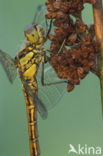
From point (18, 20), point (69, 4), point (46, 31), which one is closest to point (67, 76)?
point (69, 4)

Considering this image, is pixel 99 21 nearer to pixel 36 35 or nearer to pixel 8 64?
pixel 36 35

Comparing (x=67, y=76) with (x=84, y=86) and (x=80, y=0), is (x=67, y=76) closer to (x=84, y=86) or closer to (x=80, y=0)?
(x=80, y=0)

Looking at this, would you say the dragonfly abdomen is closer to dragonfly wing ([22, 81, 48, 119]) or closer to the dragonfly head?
dragonfly wing ([22, 81, 48, 119])

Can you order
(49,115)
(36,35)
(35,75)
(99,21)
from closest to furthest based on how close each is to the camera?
(99,21) → (36,35) → (35,75) → (49,115)

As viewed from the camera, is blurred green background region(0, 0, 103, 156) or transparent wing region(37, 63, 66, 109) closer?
transparent wing region(37, 63, 66, 109)

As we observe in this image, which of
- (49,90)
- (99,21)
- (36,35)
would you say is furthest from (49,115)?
(99,21)

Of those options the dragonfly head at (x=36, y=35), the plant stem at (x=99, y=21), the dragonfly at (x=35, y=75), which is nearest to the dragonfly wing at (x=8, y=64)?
the dragonfly at (x=35, y=75)

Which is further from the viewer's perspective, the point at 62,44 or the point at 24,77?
the point at 24,77

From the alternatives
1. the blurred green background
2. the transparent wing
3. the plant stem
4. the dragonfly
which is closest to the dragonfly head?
the dragonfly
